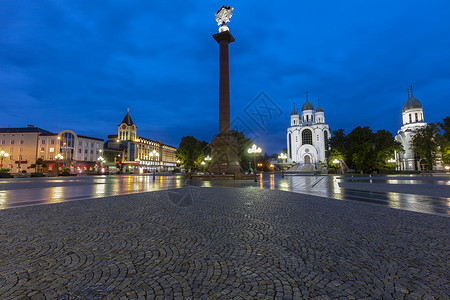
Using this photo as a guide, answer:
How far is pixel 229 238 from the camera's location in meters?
4.54

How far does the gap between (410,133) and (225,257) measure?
288 feet

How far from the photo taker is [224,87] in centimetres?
2886

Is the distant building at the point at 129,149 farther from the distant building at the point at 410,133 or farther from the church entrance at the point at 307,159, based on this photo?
the distant building at the point at 410,133

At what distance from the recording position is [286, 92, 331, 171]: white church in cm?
8756

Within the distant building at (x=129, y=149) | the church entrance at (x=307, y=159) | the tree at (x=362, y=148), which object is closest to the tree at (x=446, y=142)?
the tree at (x=362, y=148)

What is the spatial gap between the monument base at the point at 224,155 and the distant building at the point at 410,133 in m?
66.7

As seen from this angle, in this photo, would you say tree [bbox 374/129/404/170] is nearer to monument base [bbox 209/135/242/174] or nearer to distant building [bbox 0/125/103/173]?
monument base [bbox 209/135/242/174]

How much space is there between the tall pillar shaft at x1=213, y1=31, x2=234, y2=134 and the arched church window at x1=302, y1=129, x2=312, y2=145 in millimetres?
71217

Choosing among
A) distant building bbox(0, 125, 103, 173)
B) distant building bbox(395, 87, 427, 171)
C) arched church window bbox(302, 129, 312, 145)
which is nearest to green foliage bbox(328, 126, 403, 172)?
distant building bbox(395, 87, 427, 171)

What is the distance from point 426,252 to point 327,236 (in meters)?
1.56

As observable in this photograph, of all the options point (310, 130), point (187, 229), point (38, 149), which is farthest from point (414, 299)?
point (310, 130)

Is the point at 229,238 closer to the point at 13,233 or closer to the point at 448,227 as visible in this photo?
the point at 13,233

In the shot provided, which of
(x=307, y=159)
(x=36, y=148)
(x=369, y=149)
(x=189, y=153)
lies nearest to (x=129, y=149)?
(x=36, y=148)

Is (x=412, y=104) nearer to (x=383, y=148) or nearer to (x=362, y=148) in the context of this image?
(x=383, y=148)
